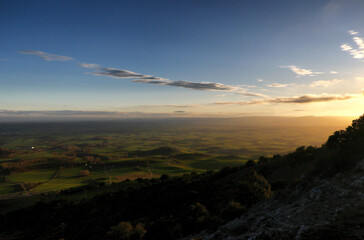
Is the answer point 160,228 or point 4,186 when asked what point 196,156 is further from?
point 160,228

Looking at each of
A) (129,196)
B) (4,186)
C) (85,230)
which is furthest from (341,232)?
(4,186)

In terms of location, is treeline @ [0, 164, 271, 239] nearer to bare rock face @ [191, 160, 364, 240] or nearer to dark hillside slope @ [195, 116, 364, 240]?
dark hillside slope @ [195, 116, 364, 240]

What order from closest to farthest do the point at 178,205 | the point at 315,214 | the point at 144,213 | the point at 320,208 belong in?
the point at 315,214 < the point at 320,208 < the point at 178,205 < the point at 144,213

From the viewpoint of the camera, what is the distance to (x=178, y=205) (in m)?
39.9

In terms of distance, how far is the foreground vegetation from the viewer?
71.5 ft

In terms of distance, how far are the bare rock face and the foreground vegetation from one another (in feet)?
6.12

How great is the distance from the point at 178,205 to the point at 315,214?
3096cm

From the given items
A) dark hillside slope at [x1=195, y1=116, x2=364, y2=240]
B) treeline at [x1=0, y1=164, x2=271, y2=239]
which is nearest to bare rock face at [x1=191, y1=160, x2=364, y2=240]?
dark hillside slope at [x1=195, y1=116, x2=364, y2=240]

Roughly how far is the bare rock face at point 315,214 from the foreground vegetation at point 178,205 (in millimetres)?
1866

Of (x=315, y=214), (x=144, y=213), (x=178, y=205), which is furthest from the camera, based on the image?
(x=144, y=213)

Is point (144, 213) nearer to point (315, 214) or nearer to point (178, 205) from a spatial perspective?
point (178, 205)

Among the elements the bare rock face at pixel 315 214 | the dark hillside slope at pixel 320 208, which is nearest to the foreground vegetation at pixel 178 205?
the dark hillside slope at pixel 320 208

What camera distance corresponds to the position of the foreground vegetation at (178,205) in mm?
21781

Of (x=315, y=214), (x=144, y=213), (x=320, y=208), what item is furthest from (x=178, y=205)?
(x=315, y=214)
